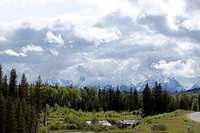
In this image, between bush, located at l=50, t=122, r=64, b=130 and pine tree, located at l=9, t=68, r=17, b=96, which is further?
pine tree, located at l=9, t=68, r=17, b=96

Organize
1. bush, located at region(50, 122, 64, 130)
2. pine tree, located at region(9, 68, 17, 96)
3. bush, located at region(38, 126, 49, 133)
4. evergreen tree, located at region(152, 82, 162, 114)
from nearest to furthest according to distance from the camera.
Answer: bush, located at region(38, 126, 49, 133), bush, located at region(50, 122, 64, 130), pine tree, located at region(9, 68, 17, 96), evergreen tree, located at region(152, 82, 162, 114)

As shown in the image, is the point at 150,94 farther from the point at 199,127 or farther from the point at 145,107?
the point at 199,127

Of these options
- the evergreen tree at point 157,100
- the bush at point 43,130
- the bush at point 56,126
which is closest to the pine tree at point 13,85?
the bush at point 56,126

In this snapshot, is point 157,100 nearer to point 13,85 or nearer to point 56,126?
point 56,126

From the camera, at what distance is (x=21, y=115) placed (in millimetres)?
105688

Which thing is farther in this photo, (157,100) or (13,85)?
(157,100)

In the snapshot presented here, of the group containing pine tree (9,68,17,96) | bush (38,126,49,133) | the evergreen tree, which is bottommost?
bush (38,126,49,133)

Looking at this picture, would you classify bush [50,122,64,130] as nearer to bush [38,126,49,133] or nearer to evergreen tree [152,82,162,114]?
bush [38,126,49,133]

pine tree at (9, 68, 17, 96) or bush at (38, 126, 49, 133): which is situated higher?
pine tree at (9, 68, 17, 96)

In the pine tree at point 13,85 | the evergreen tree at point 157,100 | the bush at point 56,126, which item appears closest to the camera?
the bush at point 56,126

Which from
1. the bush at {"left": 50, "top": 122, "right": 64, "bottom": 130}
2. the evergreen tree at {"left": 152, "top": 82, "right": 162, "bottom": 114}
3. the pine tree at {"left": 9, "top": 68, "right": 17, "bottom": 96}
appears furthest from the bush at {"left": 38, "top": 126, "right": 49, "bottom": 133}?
the evergreen tree at {"left": 152, "top": 82, "right": 162, "bottom": 114}

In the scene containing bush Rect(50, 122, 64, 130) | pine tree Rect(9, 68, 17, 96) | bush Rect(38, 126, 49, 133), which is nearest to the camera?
bush Rect(38, 126, 49, 133)

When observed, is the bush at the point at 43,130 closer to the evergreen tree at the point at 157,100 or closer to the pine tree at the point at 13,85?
the pine tree at the point at 13,85

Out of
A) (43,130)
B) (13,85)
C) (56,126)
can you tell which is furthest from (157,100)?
(13,85)
